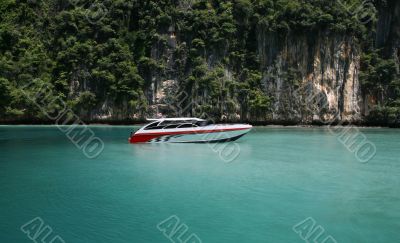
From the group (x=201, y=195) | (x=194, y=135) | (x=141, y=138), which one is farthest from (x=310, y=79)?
(x=201, y=195)

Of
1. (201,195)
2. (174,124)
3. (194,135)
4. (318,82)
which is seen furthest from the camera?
(318,82)

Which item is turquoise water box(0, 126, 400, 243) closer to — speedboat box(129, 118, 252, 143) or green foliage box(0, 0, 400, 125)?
speedboat box(129, 118, 252, 143)

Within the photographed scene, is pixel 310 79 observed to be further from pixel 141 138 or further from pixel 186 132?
pixel 141 138

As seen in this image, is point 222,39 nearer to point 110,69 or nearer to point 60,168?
point 110,69

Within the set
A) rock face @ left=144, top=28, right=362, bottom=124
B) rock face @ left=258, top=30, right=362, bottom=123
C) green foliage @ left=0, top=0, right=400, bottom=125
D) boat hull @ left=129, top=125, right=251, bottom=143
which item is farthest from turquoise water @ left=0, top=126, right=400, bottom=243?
rock face @ left=258, top=30, right=362, bottom=123

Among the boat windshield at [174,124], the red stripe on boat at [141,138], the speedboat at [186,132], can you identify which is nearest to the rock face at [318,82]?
the speedboat at [186,132]

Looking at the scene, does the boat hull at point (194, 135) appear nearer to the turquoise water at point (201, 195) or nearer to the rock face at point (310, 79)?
the turquoise water at point (201, 195)
